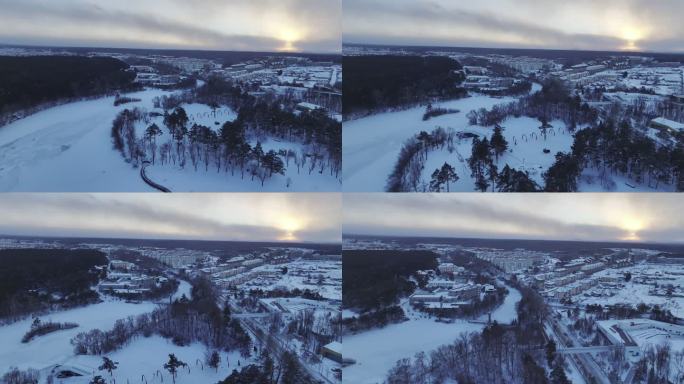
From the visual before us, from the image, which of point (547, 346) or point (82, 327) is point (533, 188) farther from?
point (82, 327)

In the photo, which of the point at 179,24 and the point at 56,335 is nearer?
the point at 56,335

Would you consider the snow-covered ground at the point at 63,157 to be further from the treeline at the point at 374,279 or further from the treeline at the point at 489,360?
the treeline at the point at 489,360

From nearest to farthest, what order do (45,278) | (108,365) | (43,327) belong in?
(108,365) < (43,327) < (45,278)

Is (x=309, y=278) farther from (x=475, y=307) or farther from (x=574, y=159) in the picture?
(x=574, y=159)

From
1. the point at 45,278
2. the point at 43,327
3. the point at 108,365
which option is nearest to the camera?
the point at 108,365

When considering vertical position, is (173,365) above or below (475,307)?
below

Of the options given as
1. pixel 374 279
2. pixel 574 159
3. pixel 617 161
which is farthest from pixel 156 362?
pixel 617 161

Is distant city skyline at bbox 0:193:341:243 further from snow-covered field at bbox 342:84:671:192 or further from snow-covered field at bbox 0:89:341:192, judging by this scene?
snow-covered field at bbox 342:84:671:192

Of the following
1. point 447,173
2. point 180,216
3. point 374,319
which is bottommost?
point 374,319
